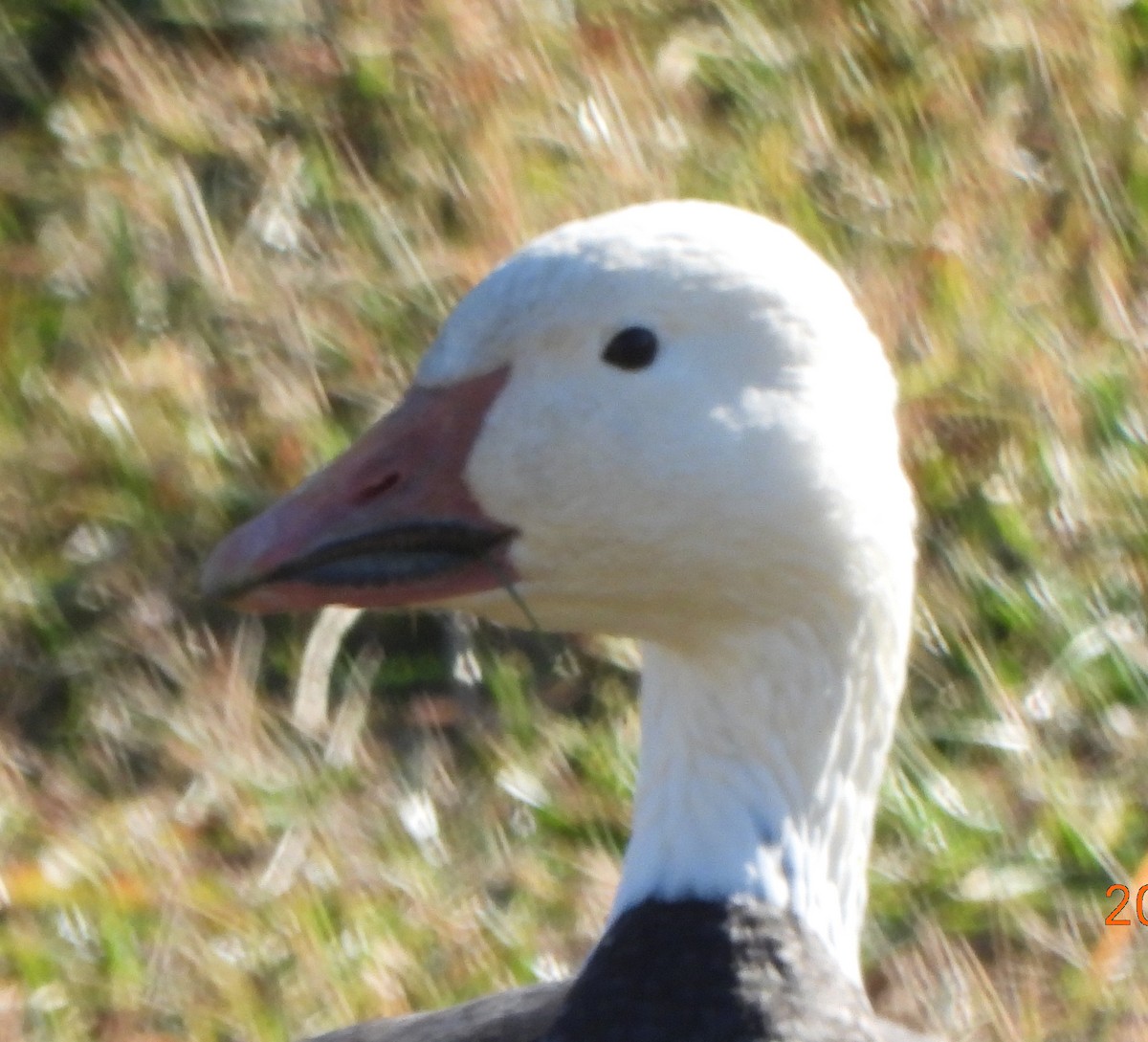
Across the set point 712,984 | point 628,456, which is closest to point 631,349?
point 628,456

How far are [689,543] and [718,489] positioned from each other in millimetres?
57

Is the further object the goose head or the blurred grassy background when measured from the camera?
the blurred grassy background

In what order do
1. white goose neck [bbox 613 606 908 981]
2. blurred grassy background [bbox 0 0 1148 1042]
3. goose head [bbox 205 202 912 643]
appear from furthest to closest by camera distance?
blurred grassy background [bbox 0 0 1148 1042] < white goose neck [bbox 613 606 908 981] < goose head [bbox 205 202 912 643]

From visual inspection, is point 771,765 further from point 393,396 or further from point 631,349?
point 393,396

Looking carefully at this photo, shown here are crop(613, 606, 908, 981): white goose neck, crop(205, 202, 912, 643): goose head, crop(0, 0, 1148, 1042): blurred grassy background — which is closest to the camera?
crop(205, 202, 912, 643): goose head

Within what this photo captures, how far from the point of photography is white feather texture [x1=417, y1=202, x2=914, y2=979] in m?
2.21

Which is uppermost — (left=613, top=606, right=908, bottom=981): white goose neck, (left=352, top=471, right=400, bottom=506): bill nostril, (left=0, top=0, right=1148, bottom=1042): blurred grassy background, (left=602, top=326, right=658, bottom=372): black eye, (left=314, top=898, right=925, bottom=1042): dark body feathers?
(left=602, top=326, right=658, bottom=372): black eye

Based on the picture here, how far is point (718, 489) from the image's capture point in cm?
225

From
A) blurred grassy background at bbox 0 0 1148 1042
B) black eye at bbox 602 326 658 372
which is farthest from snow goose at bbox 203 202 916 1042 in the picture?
blurred grassy background at bbox 0 0 1148 1042

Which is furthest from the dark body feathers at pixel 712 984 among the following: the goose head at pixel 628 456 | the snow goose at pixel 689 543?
the goose head at pixel 628 456

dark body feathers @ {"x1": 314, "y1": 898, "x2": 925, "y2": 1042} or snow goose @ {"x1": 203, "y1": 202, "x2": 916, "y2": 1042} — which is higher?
snow goose @ {"x1": 203, "y1": 202, "x2": 916, "y2": 1042}

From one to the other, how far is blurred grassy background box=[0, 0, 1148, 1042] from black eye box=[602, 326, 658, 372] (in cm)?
124

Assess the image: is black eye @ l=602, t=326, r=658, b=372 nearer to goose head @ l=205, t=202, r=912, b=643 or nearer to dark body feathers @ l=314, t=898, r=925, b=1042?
goose head @ l=205, t=202, r=912, b=643

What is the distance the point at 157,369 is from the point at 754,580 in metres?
1.79
